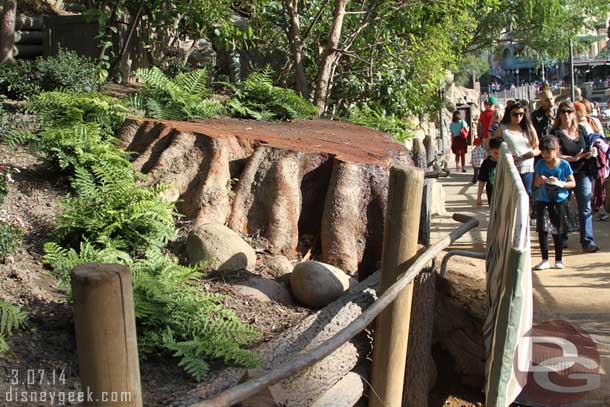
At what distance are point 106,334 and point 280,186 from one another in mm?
4668

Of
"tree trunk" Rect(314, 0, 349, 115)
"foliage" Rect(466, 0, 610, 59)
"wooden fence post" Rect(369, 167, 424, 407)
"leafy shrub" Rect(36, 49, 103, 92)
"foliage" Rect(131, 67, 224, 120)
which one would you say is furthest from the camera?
"foliage" Rect(466, 0, 610, 59)

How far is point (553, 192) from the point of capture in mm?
9469

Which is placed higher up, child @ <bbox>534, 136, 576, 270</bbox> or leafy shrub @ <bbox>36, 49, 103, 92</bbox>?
leafy shrub @ <bbox>36, 49, 103, 92</bbox>

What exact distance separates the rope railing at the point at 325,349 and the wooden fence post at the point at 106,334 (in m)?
0.27

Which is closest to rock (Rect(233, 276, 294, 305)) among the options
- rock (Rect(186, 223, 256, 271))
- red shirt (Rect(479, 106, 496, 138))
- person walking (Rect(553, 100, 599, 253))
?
rock (Rect(186, 223, 256, 271))

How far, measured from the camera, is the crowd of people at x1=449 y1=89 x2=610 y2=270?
9.46 meters

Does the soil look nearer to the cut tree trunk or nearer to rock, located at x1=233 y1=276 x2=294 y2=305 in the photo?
→ rock, located at x1=233 y1=276 x2=294 y2=305

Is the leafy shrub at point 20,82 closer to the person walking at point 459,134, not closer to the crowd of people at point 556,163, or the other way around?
the crowd of people at point 556,163

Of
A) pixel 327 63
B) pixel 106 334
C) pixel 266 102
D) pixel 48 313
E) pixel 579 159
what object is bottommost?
pixel 48 313

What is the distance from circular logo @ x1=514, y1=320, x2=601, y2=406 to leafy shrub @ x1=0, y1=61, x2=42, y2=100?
6793 mm

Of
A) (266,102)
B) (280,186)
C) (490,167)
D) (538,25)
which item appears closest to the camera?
(280,186)

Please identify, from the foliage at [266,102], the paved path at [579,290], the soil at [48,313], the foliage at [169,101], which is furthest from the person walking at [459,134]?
the soil at [48,313]

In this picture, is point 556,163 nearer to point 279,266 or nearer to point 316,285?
point 279,266

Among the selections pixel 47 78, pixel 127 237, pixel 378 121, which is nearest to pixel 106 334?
pixel 127 237
